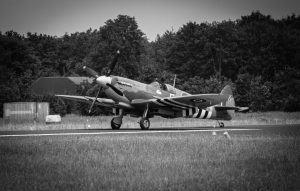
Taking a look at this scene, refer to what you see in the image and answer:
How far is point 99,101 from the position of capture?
29750mm

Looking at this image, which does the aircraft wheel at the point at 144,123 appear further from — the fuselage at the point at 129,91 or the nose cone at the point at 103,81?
the nose cone at the point at 103,81

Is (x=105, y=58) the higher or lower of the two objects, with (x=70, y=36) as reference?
lower

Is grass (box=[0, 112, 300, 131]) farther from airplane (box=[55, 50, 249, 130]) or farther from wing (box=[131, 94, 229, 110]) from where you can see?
wing (box=[131, 94, 229, 110])

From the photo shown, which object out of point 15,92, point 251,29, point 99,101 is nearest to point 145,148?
point 99,101

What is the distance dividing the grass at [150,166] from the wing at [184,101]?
35.3ft

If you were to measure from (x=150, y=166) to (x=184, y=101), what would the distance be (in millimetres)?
16821

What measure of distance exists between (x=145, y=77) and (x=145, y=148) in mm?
46431

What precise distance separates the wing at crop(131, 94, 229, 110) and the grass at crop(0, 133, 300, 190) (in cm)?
1077

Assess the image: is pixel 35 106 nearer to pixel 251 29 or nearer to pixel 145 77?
pixel 145 77

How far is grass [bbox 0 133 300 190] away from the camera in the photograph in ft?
30.4

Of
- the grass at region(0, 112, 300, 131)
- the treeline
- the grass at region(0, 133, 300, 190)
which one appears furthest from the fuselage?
the treeline

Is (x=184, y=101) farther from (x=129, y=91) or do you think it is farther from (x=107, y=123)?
(x=107, y=123)

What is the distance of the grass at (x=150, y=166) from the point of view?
9258 mm

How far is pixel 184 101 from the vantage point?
92.3 ft
